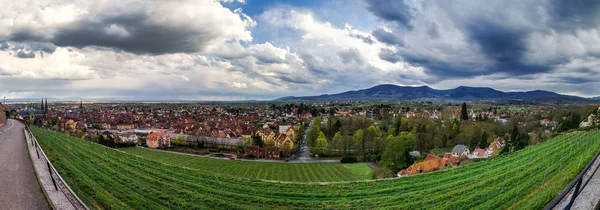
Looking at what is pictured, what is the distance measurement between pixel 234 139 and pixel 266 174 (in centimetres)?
2317

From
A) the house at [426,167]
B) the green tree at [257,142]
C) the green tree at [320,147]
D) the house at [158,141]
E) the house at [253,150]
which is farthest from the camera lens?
the house at [158,141]

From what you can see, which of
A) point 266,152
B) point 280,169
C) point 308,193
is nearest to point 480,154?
point 280,169

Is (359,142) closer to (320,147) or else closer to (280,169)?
(320,147)

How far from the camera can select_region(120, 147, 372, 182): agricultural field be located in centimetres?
3241

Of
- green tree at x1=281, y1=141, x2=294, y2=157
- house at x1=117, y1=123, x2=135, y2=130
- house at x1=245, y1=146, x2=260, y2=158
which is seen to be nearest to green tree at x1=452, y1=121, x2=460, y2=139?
green tree at x1=281, y1=141, x2=294, y2=157

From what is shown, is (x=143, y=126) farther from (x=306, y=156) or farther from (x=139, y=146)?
(x=306, y=156)

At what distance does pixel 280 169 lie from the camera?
121 ft

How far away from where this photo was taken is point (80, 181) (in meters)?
11.1

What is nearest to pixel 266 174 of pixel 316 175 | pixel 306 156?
pixel 316 175

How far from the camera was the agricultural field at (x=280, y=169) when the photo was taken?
106 ft

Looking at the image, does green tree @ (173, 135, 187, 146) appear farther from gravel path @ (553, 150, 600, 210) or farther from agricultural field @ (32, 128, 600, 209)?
gravel path @ (553, 150, 600, 210)

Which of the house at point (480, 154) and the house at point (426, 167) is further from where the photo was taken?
the house at point (480, 154)

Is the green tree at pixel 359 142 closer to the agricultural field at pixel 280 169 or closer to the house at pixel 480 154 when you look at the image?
the agricultural field at pixel 280 169

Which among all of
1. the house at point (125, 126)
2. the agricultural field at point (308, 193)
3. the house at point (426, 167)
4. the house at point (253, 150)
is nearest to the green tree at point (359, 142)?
the house at point (253, 150)
